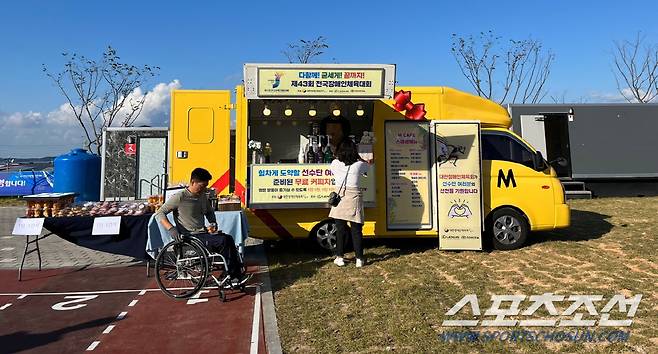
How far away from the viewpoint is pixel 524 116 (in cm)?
1495

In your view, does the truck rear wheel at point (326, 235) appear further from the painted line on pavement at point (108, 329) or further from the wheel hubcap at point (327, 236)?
the painted line on pavement at point (108, 329)

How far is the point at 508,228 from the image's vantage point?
26.2 ft

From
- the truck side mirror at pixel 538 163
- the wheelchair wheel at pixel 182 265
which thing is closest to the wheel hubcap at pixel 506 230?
the truck side mirror at pixel 538 163

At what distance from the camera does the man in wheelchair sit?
18.7ft

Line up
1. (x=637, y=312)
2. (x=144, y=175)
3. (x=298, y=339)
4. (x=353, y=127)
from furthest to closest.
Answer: (x=144, y=175) → (x=353, y=127) → (x=637, y=312) → (x=298, y=339)

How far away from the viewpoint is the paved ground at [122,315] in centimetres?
432

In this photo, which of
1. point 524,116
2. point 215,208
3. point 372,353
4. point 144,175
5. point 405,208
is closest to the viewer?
point 372,353

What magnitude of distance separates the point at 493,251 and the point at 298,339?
4.82 meters

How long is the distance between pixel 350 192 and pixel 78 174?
1118 centimetres

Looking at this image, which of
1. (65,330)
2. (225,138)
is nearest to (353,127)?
(225,138)

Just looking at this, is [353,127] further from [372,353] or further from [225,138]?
[372,353]

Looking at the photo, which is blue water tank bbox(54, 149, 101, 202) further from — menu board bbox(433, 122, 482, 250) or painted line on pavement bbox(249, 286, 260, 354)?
menu board bbox(433, 122, 482, 250)

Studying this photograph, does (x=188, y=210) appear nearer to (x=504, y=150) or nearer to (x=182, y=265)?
(x=182, y=265)

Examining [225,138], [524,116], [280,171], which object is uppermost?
[524,116]
